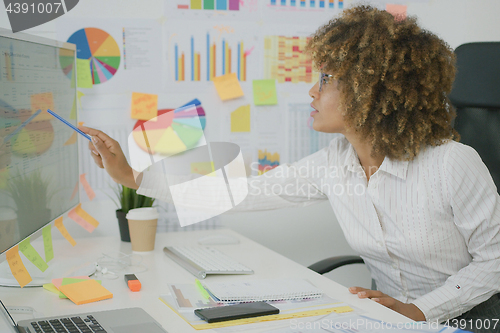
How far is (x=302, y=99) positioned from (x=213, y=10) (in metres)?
0.45

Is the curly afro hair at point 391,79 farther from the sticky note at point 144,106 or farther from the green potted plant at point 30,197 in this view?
the green potted plant at point 30,197

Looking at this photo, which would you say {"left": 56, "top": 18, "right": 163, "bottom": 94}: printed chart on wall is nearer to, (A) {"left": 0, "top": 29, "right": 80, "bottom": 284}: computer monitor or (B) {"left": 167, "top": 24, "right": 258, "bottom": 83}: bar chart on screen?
(B) {"left": 167, "top": 24, "right": 258, "bottom": 83}: bar chart on screen

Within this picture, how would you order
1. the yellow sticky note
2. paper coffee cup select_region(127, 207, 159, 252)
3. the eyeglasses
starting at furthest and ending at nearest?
the yellow sticky note
paper coffee cup select_region(127, 207, 159, 252)
the eyeglasses

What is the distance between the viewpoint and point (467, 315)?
115cm

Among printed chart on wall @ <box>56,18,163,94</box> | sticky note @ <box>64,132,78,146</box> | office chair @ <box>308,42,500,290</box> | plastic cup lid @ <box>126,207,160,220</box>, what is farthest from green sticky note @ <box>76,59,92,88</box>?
office chair @ <box>308,42,500,290</box>

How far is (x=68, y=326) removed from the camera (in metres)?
0.75

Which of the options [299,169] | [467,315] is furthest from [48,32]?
[467,315]

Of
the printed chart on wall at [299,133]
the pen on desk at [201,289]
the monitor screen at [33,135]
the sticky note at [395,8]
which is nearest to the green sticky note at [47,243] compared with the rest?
the monitor screen at [33,135]

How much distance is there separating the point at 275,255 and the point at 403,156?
44cm

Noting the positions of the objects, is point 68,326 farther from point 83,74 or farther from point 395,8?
point 395,8

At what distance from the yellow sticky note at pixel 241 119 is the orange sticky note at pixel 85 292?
0.82 meters

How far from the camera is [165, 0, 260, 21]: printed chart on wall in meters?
1.56

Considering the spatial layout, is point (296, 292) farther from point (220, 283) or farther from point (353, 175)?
point (353, 175)

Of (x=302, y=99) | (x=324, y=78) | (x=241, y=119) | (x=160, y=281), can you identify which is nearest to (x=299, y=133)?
(x=302, y=99)
